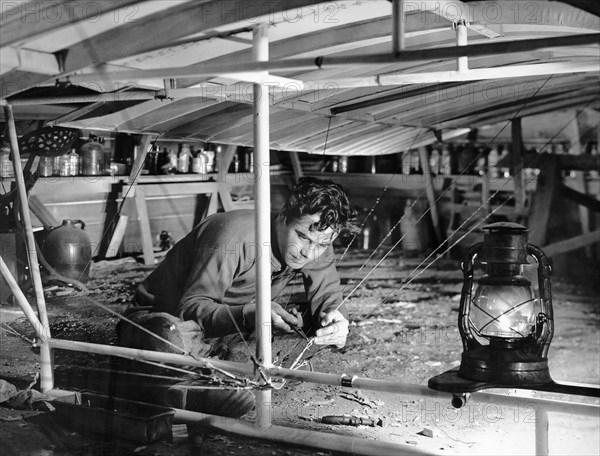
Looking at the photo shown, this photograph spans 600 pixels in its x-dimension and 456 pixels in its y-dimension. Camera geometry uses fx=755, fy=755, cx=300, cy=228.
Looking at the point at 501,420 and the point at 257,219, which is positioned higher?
the point at 257,219

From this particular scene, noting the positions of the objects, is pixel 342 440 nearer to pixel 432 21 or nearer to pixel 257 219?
pixel 257 219

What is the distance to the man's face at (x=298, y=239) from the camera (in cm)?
511

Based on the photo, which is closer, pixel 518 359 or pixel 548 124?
pixel 518 359

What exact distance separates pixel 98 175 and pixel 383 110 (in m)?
2.71

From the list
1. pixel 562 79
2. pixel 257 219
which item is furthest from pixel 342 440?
pixel 562 79

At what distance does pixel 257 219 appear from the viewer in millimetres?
4168

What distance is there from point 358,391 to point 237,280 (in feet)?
4.94

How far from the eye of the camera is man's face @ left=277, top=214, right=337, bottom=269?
201 inches

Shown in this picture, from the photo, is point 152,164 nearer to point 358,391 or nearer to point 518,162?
point 358,391

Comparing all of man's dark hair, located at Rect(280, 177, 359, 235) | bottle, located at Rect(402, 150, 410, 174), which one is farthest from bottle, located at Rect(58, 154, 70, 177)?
bottle, located at Rect(402, 150, 410, 174)

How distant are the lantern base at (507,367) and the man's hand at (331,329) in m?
2.00

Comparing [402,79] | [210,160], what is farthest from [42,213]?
[402,79]

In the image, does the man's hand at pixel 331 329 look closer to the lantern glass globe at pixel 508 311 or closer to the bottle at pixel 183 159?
the lantern glass globe at pixel 508 311

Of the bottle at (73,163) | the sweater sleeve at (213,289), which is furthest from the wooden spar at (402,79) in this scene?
the bottle at (73,163)
